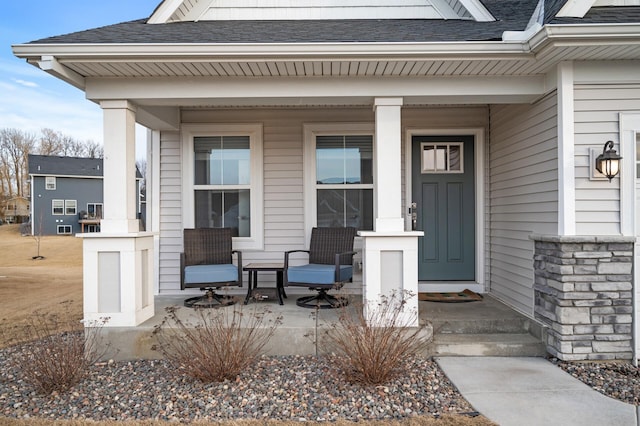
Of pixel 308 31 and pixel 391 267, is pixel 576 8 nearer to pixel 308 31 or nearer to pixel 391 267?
pixel 308 31

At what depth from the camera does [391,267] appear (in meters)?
3.78

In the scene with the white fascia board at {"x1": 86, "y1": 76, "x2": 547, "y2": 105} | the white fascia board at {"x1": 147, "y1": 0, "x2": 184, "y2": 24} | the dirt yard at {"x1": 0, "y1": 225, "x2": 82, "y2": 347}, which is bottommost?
the dirt yard at {"x1": 0, "y1": 225, "x2": 82, "y2": 347}

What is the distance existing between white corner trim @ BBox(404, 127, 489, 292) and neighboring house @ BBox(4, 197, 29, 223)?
1288 inches

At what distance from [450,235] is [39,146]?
37.1 meters

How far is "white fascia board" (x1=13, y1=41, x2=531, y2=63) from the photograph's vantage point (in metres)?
3.44

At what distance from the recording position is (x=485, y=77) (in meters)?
3.88

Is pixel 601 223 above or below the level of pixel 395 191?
below

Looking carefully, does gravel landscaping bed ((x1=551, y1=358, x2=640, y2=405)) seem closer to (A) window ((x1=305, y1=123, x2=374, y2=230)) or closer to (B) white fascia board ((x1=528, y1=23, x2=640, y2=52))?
(B) white fascia board ((x1=528, y1=23, x2=640, y2=52))

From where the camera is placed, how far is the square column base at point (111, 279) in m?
3.75

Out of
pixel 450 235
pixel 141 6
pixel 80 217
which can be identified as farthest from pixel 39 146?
pixel 450 235

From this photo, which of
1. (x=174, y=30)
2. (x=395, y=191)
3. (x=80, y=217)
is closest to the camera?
(x=395, y=191)

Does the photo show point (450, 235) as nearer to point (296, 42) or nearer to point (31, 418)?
point (296, 42)

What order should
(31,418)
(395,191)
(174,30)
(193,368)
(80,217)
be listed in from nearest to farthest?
(31,418), (193,368), (395,191), (174,30), (80,217)

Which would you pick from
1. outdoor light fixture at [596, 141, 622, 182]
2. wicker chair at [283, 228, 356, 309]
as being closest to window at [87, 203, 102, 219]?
wicker chair at [283, 228, 356, 309]
